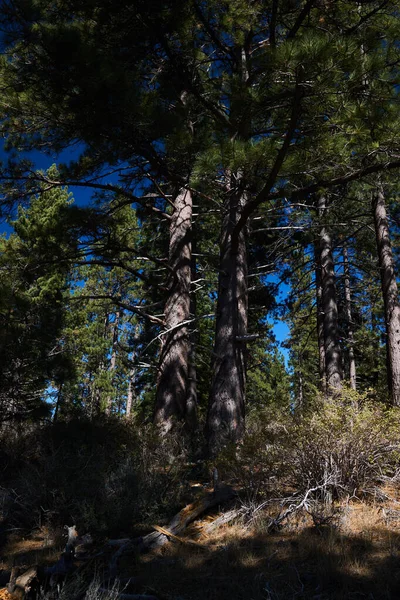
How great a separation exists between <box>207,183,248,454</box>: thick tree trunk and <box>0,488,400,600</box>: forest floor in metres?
2.51

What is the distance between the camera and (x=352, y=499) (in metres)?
4.68

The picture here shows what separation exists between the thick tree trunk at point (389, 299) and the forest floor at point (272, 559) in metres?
5.78

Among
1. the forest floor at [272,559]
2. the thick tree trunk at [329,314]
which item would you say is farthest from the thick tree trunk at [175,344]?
the thick tree trunk at [329,314]

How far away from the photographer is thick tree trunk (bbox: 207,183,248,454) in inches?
290

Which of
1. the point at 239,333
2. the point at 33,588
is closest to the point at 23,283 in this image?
the point at 239,333

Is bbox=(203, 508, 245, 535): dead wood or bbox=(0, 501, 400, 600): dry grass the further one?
bbox=(203, 508, 245, 535): dead wood

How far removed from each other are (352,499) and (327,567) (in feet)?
4.65

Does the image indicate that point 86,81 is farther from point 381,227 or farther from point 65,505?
point 381,227

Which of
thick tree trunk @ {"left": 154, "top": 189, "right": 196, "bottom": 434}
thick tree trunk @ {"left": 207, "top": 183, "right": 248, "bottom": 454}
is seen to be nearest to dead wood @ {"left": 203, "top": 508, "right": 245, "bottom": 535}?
thick tree trunk @ {"left": 207, "top": 183, "right": 248, "bottom": 454}

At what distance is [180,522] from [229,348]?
3.57 m

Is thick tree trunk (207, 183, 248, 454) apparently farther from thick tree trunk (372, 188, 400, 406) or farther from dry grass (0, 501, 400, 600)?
thick tree trunk (372, 188, 400, 406)

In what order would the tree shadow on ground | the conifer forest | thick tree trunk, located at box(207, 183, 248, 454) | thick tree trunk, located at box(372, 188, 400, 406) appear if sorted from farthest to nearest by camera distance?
1. thick tree trunk, located at box(372, 188, 400, 406)
2. thick tree trunk, located at box(207, 183, 248, 454)
3. the conifer forest
4. the tree shadow on ground

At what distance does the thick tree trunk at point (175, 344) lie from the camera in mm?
8914

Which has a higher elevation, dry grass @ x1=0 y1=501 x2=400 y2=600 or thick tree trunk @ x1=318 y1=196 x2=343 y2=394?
thick tree trunk @ x1=318 y1=196 x2=343 y2=394
